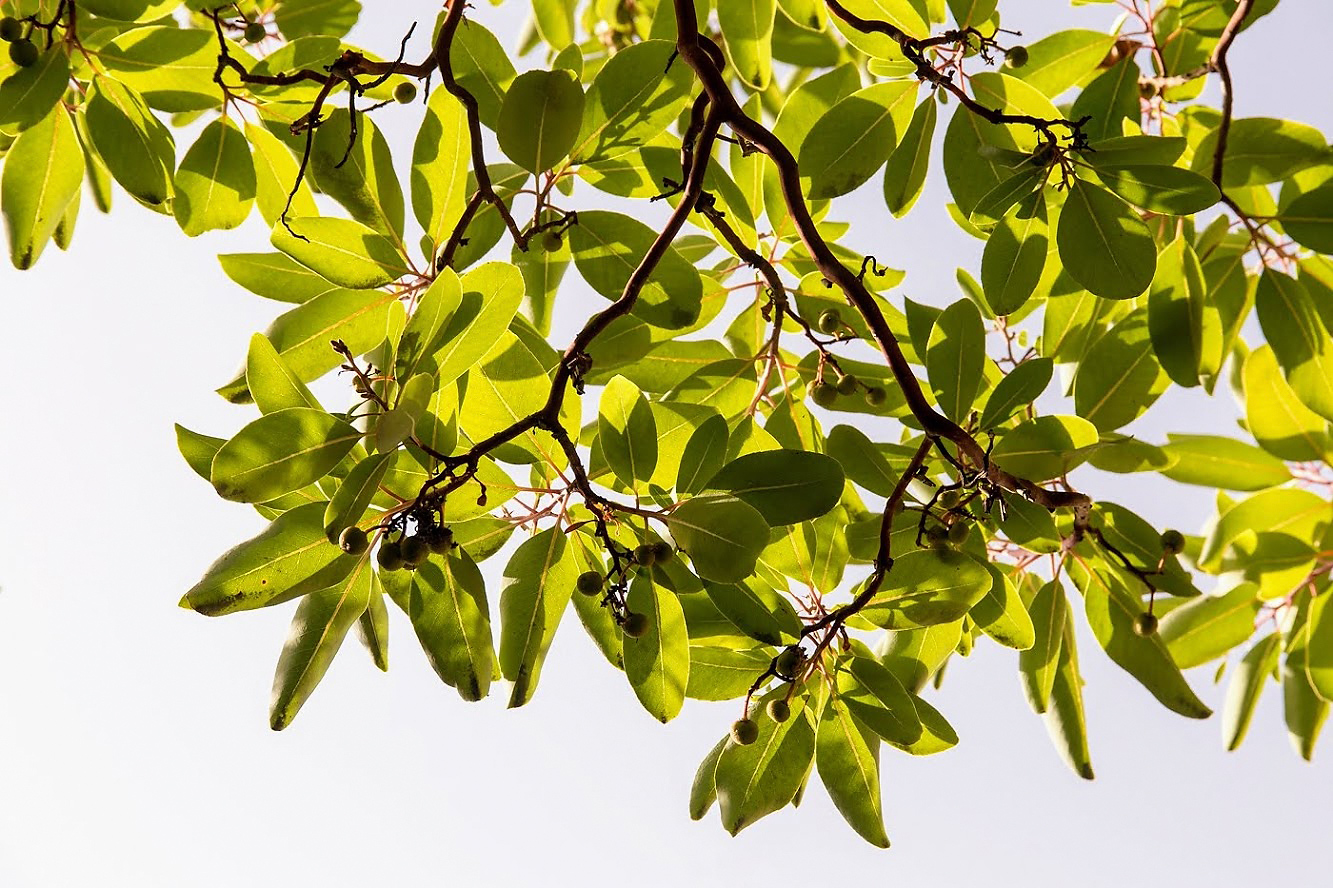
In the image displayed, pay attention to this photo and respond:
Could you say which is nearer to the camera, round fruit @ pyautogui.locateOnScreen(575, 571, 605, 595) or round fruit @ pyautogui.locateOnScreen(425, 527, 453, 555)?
round fruit @ pyautogui.locateOnScreen(425, 527, 453, 555)

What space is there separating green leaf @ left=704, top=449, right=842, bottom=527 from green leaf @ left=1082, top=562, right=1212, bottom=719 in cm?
89

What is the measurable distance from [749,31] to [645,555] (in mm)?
1072

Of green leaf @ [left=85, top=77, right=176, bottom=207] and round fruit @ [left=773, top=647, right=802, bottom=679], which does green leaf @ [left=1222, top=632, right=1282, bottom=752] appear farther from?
green leaf @ [left=85, top=77, right=176, bottom=207]

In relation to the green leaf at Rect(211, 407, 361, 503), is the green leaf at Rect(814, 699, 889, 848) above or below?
below

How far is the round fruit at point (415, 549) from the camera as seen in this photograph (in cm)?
151

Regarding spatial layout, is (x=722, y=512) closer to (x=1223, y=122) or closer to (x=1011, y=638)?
(x=1011, y=638)

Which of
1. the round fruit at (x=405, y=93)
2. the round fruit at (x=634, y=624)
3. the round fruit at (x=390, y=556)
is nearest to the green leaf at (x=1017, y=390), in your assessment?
the round fruit at (x=634, y=624)

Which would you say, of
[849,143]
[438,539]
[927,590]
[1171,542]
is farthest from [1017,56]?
[438,539]

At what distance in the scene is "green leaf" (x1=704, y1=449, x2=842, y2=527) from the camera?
1521mm

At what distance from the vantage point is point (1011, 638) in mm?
1877

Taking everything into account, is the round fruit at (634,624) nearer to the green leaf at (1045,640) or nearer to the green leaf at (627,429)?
the green leaf at (627,429)

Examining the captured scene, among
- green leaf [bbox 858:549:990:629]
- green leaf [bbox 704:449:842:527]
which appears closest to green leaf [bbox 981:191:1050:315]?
green leaf [bbox 858:549:990:629]

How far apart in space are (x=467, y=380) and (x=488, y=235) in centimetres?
33

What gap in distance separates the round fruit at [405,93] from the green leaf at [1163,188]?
4.28 feet
